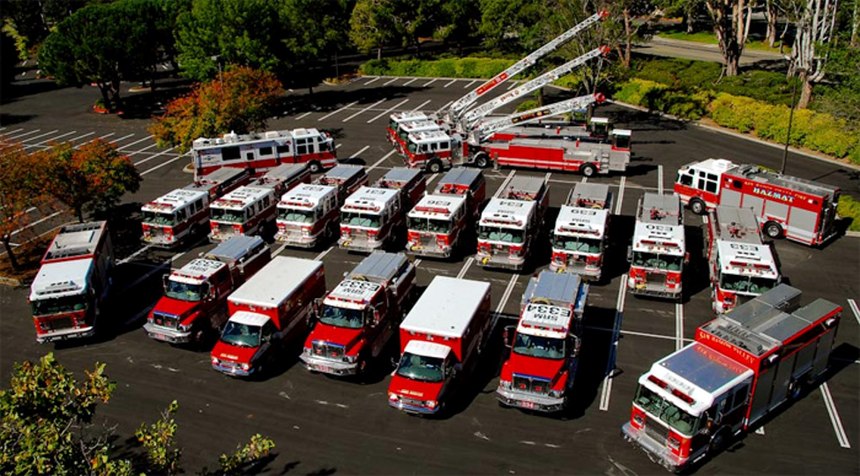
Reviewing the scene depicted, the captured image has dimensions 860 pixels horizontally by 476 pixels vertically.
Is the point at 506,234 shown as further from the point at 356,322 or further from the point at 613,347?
the point at 356,322

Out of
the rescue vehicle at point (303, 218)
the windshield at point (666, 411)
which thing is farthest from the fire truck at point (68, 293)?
the windshield at point (666, 411)

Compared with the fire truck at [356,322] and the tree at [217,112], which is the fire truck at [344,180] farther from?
the tree at [217,112]

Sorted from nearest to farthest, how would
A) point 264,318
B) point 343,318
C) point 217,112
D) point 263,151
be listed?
point 343,318
point 264,318
point 263,151
point 217,112

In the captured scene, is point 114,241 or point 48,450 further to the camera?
point 114,241

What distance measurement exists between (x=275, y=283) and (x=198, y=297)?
3.59 meters

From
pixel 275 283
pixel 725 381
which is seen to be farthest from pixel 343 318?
pixel 725 381

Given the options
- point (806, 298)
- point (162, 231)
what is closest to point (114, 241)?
point (162, 231)

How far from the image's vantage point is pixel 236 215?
125ft

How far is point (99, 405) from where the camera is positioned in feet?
84.7

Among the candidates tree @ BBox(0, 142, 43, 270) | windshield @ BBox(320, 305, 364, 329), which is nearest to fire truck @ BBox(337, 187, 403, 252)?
windshield @ BBox(320, 305, 364, 329)

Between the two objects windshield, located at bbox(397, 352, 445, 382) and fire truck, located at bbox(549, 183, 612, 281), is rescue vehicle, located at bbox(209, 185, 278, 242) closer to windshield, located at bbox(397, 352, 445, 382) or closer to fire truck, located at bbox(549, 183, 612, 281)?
fire truck, located at bbox(549, 183, 612, 281)

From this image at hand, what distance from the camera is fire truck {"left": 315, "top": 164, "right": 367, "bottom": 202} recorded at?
1636 inches

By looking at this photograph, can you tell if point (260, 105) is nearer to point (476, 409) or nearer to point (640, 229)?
point (640, 229)

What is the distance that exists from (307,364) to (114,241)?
21.2m
